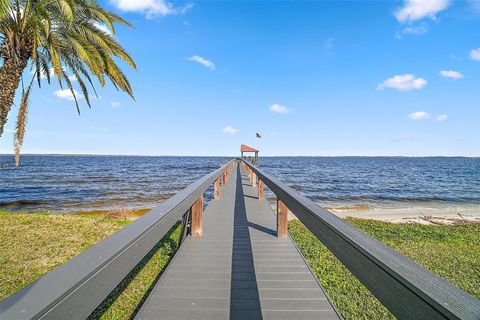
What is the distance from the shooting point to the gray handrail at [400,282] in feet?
2.66

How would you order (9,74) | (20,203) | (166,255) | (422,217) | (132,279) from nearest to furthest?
(132,279)
(166,255)
(9,74)
(422,217)
(20,203)

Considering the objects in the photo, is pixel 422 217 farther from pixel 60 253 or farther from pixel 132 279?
pixel 60 253

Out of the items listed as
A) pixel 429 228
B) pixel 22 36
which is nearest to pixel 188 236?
pixel 22 36

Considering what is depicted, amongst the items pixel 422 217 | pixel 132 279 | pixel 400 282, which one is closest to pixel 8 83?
pixel 132 279

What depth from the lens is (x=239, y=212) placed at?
724cm

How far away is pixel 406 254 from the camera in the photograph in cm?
629

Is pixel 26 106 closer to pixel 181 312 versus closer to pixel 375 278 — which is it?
pixel 181 312

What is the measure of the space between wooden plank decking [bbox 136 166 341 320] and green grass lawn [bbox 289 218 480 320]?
81cm

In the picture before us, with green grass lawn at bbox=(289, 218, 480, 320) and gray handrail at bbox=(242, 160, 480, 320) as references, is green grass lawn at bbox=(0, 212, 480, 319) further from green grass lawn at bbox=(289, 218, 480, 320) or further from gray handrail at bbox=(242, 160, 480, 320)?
gray handrail at bbox=(242, 160, 480, 320)

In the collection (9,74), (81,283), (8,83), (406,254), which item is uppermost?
(9,74)

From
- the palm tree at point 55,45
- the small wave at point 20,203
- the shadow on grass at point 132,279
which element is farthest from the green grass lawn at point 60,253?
the small wave at point 20,203

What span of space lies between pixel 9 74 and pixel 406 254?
1045 centimetres

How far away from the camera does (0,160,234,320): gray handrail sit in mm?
828

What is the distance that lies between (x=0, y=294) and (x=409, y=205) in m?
20.2
